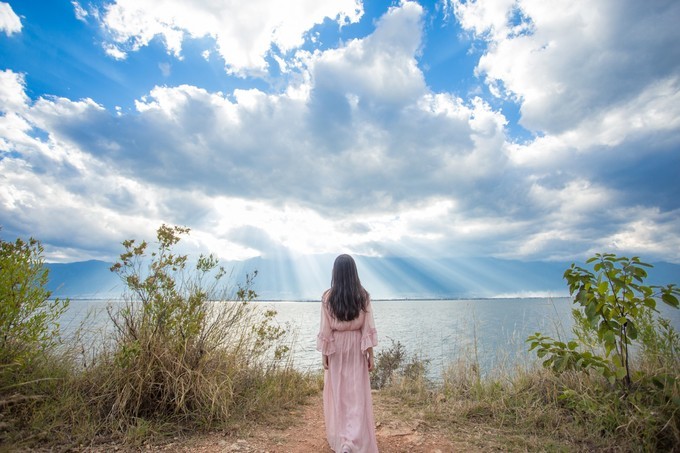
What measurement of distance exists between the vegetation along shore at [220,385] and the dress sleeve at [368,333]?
147 centimetres

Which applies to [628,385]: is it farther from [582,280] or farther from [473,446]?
[473,446]

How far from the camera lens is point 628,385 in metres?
4.73

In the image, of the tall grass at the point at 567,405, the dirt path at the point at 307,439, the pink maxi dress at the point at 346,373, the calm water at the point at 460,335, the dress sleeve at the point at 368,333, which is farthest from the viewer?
the calm water at the point at 460,335

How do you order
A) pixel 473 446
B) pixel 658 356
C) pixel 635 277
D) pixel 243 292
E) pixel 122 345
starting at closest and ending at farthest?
pixel 635 277
pixel 473 446
pixel 122 345
pixel 658 356
pixel 243 292

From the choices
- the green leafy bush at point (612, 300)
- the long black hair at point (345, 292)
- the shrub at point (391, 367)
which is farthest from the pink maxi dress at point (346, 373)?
the shrub at point (391, 367)

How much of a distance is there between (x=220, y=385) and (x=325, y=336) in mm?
1745

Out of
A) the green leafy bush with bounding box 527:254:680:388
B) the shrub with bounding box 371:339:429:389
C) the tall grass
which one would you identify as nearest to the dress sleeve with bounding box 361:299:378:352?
the tall grass

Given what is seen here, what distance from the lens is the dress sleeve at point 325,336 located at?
4898 millimetres

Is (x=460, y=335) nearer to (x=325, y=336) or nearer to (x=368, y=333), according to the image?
(x=368, y=333)

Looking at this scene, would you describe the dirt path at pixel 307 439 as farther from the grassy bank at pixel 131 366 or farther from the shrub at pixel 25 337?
the shrub at pixel 25 337

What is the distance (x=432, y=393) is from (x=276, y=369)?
3219mm

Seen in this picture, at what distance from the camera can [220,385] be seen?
16.8 ft

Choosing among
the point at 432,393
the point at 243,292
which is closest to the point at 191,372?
the point at 243,292

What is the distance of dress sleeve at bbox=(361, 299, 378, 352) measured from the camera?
4844 millimetres
